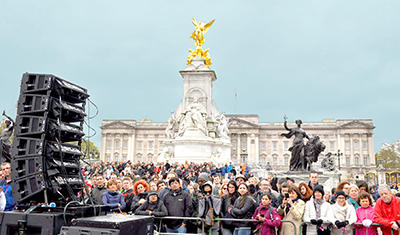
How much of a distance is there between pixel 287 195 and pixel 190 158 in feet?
76.3

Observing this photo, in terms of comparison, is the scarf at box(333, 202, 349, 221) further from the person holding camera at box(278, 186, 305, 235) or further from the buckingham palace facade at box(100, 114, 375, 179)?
the buckingham palace facade at box(100, 114, 375, 179)

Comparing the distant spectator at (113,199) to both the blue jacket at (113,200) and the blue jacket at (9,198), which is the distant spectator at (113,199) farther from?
the blue jacket at (9,198)

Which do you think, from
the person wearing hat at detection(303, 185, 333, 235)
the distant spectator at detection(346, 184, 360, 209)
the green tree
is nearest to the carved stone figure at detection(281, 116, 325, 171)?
the distant spectator at detection(346, 184, 360, 209)

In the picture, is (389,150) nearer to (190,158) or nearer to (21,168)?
(190,158)

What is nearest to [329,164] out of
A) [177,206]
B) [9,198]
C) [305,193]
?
[305,193]

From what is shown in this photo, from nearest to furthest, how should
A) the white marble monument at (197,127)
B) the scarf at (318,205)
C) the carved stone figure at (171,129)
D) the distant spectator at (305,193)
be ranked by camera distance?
the scarf at (318,205)
the distant spectator at (305,193)
the white marble monument at (197,127)
the carved stone figure at (171,129)

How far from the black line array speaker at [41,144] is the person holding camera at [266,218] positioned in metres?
3.35

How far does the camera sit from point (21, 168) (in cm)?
555

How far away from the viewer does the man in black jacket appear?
22.4 ft

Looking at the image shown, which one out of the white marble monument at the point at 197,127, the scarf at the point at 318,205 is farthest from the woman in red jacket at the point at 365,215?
the white marble monument at the point at 197,127

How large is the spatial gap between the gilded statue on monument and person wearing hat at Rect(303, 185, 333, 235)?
30666mm

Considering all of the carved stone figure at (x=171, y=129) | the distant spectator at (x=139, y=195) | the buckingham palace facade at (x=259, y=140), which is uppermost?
the buckingham palace facade at (x=259, y=140)

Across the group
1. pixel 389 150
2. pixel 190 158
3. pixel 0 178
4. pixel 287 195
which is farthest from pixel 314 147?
pixel 389 150

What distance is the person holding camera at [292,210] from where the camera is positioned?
656 centimetres
